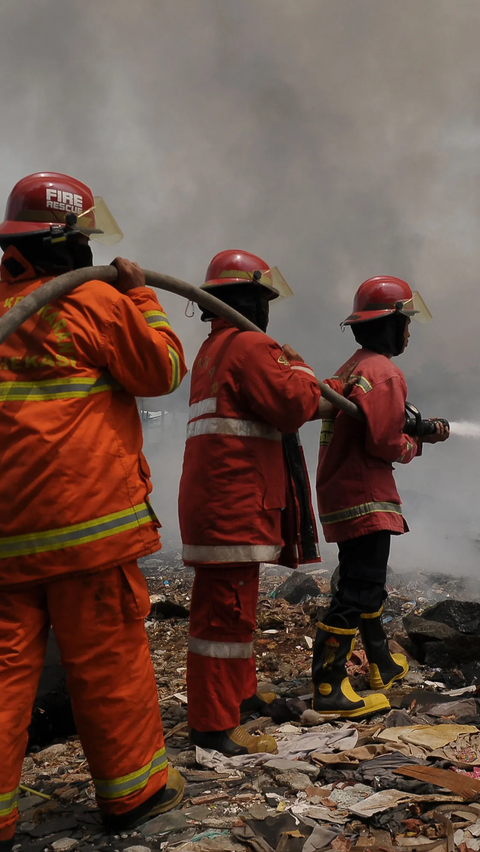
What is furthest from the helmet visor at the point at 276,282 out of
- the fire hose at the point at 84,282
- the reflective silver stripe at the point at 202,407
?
the reflective silver stripe at the point at 202,407

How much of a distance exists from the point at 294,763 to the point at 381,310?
2860 millimetres

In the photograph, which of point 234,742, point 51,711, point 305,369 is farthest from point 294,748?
point 305,369

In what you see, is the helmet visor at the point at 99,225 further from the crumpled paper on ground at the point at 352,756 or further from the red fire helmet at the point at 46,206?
the crumpled paper on ground at the point at 352,756

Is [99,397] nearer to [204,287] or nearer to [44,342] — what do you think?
[44,342]

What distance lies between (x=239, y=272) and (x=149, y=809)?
273 cm

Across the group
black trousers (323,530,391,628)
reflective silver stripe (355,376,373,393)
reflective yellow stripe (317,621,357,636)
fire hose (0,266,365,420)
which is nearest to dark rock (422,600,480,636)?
black trousers (323,530,391,628)

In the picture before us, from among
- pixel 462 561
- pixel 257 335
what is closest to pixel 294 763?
pixel 257 335

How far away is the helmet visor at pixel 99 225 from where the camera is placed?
8.90 feet

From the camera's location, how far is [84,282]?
257 cm

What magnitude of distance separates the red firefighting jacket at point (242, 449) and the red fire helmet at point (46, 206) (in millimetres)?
1090

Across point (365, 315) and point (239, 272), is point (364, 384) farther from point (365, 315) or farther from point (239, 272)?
point (239, 272)

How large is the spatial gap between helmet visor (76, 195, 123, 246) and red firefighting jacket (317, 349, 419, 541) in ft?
6.35

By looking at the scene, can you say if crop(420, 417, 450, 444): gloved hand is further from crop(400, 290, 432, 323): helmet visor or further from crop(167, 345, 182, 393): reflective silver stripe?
crop(167, 345, 182, 393): reflective silver stripe

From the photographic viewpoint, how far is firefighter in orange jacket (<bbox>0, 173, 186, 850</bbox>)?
240 cm
